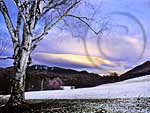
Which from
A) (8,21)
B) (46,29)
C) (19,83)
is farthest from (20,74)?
(46,29)

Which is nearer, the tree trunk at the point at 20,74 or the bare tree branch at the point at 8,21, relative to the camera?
the tree trunk at the point at 20,74

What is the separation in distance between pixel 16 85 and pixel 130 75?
116 ft

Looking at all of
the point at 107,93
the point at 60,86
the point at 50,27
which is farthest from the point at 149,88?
the point at 60,86

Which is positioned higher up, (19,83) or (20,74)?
(20,74)

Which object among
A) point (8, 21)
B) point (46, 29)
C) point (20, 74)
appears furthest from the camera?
point (46, 29)

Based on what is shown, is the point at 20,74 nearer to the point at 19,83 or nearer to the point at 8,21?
the point at 19,83

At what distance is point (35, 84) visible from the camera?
1529 inches

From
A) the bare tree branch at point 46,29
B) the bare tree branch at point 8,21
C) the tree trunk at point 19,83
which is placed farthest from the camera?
the bare tree branch at point 46,29

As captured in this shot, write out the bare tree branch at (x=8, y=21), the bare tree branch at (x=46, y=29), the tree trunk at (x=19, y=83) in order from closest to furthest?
the tree trunk at (x=19, y=83), the bare tree branch at (x=8, y=21), the bare tree branch at (x=46, y=29)

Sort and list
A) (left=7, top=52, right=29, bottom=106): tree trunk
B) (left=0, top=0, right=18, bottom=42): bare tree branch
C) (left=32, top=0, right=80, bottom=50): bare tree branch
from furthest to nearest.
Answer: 1. (left=32, top=0, right=80, bottom=50): bare tree branch
2. (left=0, top=0, right=18, bottom=42): bare tree branch
3. (left=7, top=52, right=29, bottom=106): tree trunk

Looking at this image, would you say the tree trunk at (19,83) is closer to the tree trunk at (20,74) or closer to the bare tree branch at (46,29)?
the tree trunk at (20,74)

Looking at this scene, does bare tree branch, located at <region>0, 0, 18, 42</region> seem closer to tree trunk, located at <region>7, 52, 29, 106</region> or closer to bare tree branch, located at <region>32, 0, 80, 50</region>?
bare tree branch, located at <region>32, 0, 80, 50</region>

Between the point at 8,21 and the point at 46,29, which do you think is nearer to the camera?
the point at 8,21

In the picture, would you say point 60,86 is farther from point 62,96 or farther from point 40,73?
point 62,96
